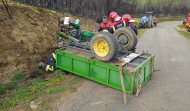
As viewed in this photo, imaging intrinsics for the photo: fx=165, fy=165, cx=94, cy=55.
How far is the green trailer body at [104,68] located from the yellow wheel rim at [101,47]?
253mm

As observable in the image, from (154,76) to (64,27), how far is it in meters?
4.21

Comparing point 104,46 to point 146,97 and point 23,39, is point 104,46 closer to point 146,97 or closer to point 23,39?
point 146,97

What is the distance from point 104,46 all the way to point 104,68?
25.6 inches

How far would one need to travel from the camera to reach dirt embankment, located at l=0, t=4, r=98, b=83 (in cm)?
614

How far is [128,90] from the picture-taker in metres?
4.44

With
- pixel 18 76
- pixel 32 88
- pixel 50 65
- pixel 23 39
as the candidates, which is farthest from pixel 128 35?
pixel 23 39

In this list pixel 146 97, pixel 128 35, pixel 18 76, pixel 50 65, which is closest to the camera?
pixel 146 97

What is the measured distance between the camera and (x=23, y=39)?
7016 millimetres

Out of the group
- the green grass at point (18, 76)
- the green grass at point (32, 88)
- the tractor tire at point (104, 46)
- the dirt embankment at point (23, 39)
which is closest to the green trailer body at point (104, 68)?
the tractor tire at point (104, 46)

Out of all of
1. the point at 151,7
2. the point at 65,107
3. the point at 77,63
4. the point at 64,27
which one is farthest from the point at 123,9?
the point at 65,107

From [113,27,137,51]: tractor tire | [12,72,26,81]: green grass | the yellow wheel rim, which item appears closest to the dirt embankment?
[12,72,26,81]: green grass

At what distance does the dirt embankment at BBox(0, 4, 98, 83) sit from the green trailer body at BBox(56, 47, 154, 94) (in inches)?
62.2

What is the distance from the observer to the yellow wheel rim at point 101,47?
Result: 482cm

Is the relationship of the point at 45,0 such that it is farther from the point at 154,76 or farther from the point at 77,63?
the point at 154,76
